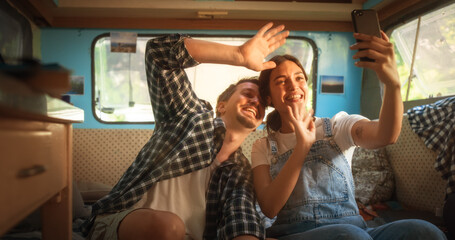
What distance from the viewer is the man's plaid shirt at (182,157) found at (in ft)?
3.68

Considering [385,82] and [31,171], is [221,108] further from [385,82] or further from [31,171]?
[31,171]

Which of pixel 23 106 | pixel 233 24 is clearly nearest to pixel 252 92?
pixel 23 106

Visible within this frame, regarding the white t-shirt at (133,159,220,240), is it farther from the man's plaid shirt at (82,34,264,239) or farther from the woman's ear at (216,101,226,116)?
the woman's ear at (216,101,226,116)

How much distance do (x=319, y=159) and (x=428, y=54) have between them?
1.86 m

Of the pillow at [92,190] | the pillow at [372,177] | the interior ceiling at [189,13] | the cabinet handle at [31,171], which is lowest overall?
the pillow at [92,190]

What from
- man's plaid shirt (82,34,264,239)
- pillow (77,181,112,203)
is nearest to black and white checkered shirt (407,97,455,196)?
man's plaid shirt (82,34,264,239)

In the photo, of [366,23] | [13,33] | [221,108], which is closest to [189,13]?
[13,33]

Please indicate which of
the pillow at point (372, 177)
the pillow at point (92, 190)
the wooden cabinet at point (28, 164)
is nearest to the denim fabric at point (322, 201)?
the wooden cabinet at point (28, 164)

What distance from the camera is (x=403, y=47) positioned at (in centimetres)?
275

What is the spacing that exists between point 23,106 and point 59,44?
2.89 metres

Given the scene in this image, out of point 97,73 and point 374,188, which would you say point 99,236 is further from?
point 97,73

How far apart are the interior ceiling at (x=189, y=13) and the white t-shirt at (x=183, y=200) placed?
1.89 meters

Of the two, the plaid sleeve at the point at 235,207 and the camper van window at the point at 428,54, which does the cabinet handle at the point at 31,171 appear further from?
the camper van window at the point at 428,54

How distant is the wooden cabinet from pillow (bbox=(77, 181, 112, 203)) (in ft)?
5.03
